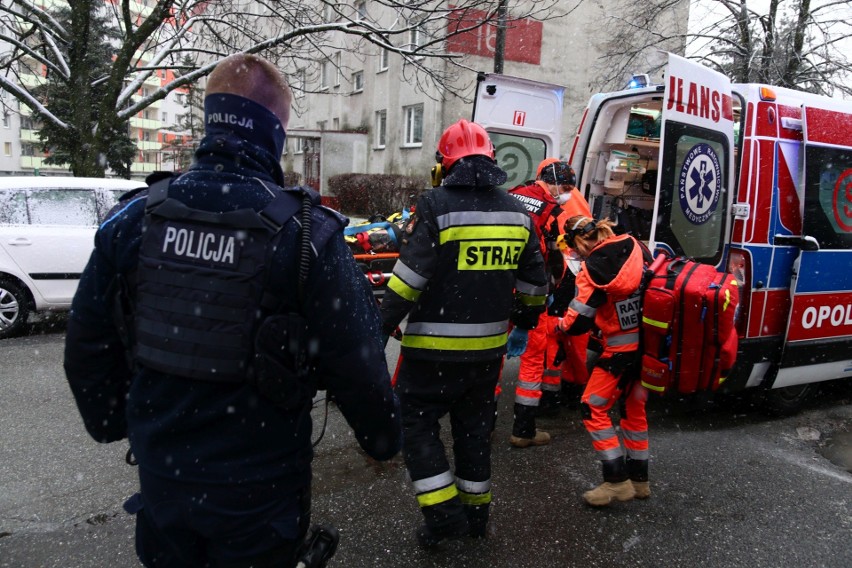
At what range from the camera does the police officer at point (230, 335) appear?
1.50 metres

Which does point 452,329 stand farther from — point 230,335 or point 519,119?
point 519,119

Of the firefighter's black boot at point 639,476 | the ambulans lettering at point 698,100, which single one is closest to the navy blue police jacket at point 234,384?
the firefighter's black boot at point 639,476

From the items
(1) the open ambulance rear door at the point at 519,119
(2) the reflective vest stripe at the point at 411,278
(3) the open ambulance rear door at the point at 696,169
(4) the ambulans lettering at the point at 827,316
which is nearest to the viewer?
(2) the reflective vest stripe at the point at 411,278

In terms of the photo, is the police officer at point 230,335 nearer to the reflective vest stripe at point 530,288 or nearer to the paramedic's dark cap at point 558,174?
the reflective vest stripe at point 530,288

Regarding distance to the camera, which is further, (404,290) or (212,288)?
(404,290)

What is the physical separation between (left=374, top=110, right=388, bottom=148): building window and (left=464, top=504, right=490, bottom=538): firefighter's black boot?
21635 millimetres

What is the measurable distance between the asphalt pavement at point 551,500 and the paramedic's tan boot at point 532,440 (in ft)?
0.20

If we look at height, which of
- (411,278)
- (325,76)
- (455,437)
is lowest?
(455,437)

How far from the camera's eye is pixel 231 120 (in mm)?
1609

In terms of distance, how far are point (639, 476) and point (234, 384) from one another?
2678 millimetres

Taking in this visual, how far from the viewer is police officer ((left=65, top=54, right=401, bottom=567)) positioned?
4.93 ft

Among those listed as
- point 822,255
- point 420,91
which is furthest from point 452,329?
point 420,91

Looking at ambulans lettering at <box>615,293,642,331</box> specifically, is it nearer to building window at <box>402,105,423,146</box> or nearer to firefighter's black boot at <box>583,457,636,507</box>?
firefighter's black boot at <box>583,457,636,507</box>

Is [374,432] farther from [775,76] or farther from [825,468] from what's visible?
[775,76]
